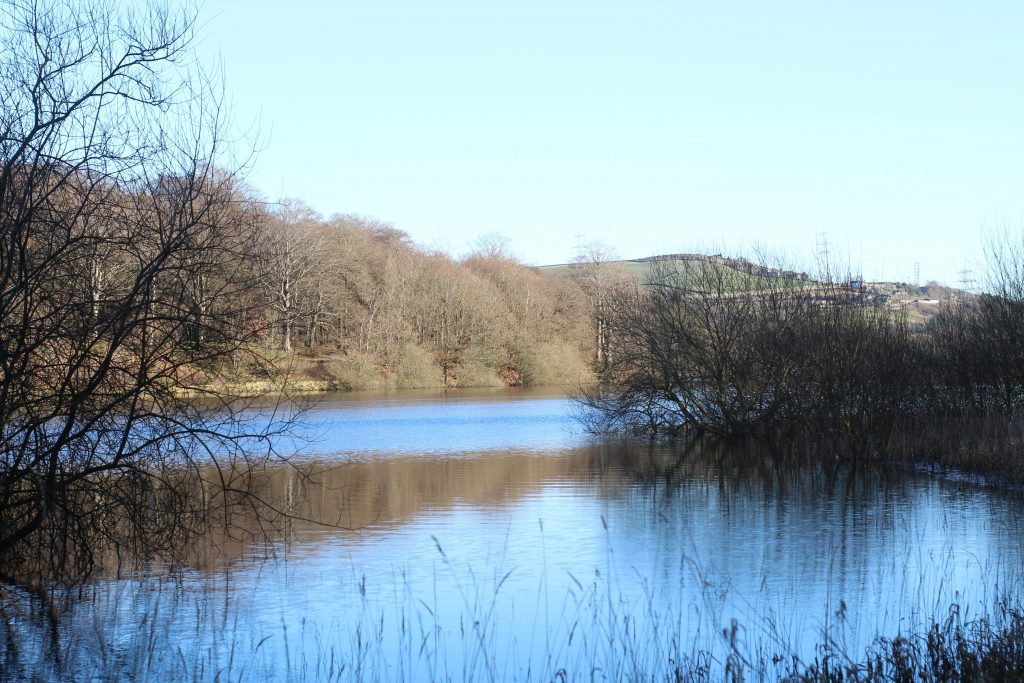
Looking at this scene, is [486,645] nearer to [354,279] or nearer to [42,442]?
[42,442]

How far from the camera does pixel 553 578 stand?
37.2 feet

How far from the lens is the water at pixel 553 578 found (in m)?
8.39

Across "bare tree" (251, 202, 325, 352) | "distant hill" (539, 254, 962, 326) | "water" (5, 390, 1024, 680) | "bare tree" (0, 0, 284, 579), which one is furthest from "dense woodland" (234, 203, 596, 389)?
"bare tree" (0, 0, 284, 579)

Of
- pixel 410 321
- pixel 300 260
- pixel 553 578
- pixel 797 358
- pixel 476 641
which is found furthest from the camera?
pixel 410 321

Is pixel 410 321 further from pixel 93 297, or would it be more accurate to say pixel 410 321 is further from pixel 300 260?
pixel 93 297

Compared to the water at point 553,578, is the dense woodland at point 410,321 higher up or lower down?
higher up

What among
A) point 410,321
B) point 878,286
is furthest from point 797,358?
point 410,321

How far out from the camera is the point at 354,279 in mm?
58125

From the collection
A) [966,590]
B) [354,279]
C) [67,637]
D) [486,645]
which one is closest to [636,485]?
[966,590]

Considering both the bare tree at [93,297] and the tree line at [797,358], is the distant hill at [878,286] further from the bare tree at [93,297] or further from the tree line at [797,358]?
the bare tree at [93,297]

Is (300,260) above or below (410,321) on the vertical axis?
above

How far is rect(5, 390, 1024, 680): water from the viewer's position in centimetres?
839

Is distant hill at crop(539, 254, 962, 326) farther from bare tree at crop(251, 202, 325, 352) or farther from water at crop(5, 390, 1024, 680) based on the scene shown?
bare tree at crop(251, 202, 325, 352)

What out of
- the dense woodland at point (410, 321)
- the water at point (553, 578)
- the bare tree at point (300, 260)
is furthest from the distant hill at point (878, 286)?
the dense woodland at point (410, 321)
